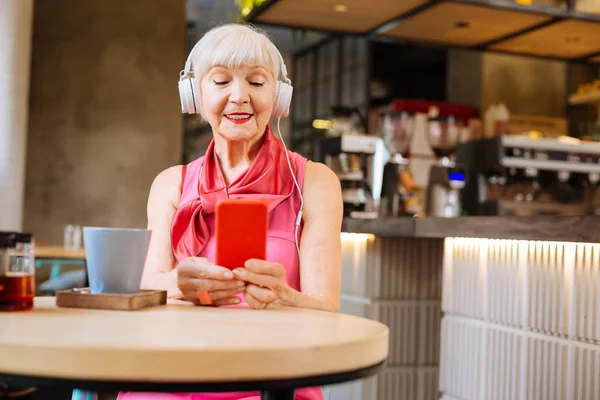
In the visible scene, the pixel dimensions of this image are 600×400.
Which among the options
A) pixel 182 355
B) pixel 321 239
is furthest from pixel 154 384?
pixel 321 239

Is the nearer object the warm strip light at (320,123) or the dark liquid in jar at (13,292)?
the dark liquid in jar at (13,292)

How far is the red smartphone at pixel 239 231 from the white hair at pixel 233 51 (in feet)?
1.65

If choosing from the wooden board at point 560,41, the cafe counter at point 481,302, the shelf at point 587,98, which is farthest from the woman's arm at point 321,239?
the shelf at point 587,98

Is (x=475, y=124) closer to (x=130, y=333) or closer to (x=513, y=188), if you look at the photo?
(x=513, y=188)

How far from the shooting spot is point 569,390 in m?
2.11

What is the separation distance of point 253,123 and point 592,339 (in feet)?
3.71

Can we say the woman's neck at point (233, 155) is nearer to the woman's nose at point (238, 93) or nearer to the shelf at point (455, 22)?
the woman's nose at point (238, 93)

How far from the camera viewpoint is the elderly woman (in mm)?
1695

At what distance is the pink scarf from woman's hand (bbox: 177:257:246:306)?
1.07 feet

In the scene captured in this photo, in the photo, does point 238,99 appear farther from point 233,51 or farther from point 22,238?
point 22,238

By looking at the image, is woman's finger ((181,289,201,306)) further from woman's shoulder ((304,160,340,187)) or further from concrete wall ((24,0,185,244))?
concrete wall ((24,0,185,244))

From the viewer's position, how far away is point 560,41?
5184 mm

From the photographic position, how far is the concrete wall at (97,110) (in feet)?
23.0

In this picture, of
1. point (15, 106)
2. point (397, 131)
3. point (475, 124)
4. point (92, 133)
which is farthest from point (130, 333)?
point (475, 124)
